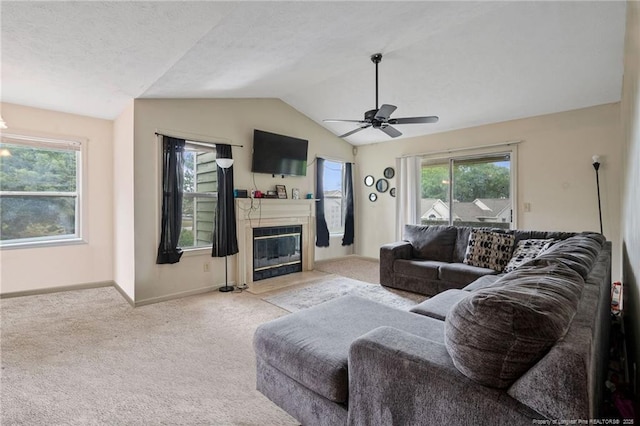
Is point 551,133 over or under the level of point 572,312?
over

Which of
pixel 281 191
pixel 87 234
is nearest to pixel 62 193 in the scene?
pixel 87 234

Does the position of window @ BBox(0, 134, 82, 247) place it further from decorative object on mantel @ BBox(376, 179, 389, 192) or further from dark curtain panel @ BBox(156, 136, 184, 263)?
decorative object on mantel @ BBox(376, 179, 389, 192)

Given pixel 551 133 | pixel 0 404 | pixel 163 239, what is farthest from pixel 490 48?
pixel 0 404

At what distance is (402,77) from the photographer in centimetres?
402

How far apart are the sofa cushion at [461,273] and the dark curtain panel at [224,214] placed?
2778 millimetres

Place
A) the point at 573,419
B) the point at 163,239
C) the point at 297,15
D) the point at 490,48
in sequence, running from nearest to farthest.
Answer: the point at 573,419 → the point at 297,15 → the point at 490,48 → the point at 163,239

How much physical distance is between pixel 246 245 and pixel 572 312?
3.98 meters

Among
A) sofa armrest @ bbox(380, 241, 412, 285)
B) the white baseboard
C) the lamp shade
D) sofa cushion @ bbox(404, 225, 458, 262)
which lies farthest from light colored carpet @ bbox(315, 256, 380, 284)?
the white baseboard

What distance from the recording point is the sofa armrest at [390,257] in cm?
433

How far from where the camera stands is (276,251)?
499 cm

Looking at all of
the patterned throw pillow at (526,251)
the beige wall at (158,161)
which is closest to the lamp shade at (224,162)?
the beige wall at (158,161)

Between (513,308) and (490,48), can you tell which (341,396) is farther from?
(490,48)

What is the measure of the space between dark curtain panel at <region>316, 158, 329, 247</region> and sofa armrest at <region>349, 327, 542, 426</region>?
460 centimetres

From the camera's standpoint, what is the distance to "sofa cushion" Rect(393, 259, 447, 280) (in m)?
3.90
